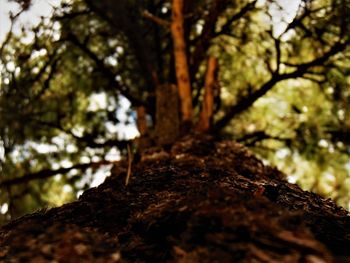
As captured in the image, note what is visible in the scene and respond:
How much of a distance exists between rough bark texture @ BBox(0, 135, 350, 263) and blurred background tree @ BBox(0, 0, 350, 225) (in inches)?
129

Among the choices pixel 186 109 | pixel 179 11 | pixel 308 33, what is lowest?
pixel 186 109

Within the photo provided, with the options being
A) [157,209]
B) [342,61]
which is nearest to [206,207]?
[157,209]

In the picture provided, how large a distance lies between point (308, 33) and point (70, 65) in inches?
175

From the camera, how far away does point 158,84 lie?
682 cm

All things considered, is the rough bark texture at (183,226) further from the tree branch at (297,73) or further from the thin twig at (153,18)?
the tree branch at (297,73)

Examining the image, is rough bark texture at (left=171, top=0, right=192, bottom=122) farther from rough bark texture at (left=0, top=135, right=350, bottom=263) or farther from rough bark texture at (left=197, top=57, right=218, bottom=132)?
rough bark texture at (left=0, top=135, right=350, bottom=263)

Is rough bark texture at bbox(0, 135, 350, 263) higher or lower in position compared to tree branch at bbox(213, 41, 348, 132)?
lower

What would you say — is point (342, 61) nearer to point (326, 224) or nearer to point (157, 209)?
point (326, 224)

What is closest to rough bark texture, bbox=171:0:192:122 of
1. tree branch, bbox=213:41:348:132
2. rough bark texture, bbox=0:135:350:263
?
tree branch, bbox=213:41:348:132

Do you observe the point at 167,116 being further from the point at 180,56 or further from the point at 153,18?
the point at 153,18

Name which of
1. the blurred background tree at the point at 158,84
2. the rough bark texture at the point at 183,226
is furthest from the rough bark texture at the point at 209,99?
the rough bark texture at the point at 183,226

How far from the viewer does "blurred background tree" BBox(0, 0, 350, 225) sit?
612cm

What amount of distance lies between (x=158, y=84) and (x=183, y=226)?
5.22 meters

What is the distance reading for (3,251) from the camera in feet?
5.88
